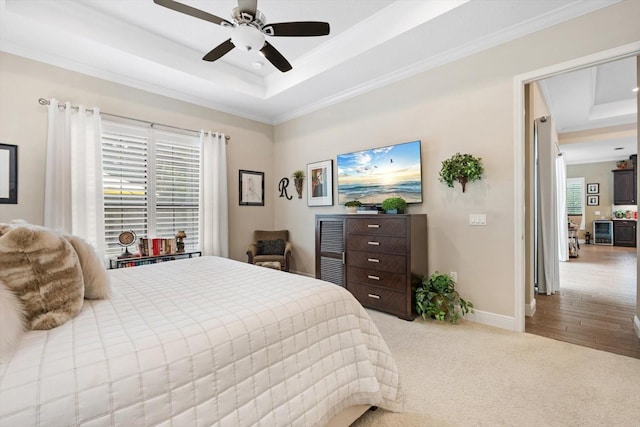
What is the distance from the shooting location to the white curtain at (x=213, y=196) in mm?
4082

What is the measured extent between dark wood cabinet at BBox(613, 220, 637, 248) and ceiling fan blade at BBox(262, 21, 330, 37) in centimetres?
1101

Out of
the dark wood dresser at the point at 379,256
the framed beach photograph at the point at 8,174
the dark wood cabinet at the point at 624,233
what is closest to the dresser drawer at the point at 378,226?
the dark wood dresser at the point at 379,256

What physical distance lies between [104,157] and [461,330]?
173 inches

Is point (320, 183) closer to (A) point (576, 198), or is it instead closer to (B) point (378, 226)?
(B) point (378, 226)

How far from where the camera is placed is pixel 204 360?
3.13 ft

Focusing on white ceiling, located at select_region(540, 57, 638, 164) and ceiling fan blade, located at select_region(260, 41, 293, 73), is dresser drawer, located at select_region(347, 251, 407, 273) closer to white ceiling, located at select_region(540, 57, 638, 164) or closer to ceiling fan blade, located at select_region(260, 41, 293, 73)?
ceiling fan blade, located at select_region(260, 41, 293, 73)

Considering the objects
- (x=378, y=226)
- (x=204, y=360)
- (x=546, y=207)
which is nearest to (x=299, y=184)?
(x=378, y=226)

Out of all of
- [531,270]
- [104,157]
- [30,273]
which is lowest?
[531,270]

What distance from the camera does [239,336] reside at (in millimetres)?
1066

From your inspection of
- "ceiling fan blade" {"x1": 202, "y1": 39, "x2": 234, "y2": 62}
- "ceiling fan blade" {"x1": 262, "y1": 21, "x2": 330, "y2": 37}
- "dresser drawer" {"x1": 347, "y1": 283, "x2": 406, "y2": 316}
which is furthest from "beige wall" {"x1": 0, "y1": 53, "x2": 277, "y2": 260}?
"ceiling fan blade" {"x1": 262, "y1": 21, "x2": 330, "y2": 37}

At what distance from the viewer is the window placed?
3.39m

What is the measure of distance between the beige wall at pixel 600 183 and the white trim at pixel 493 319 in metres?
9.68

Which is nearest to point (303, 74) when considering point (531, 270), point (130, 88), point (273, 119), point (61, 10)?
point (273, 119)

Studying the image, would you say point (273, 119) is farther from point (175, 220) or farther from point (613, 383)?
point (613, 383)
